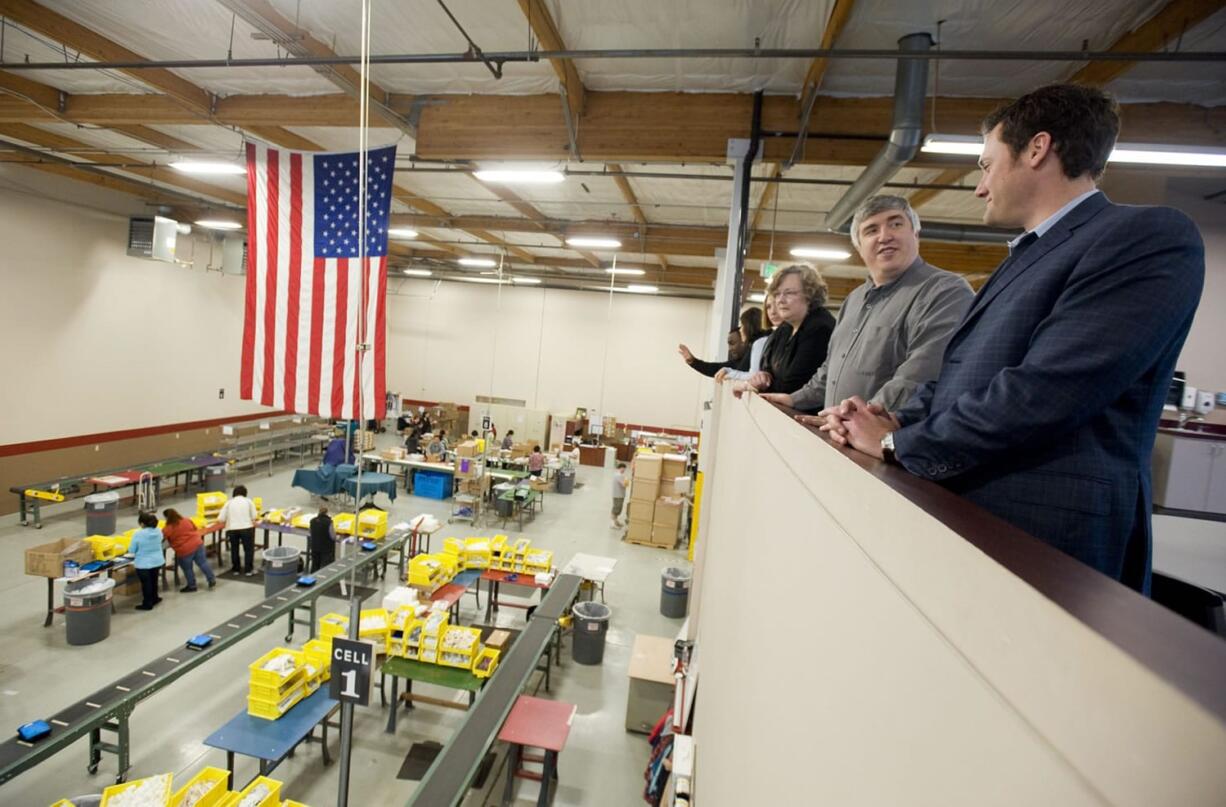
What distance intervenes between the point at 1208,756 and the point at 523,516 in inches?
446

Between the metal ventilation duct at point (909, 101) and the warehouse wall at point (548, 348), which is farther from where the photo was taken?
the warehouse wall at point (548, 348)

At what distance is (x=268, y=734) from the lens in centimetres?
413

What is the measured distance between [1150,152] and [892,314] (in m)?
3.23

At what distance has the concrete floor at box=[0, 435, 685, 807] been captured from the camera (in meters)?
4.43

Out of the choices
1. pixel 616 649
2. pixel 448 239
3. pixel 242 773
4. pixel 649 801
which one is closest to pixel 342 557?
pixel 242 773

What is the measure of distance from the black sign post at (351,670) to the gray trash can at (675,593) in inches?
200

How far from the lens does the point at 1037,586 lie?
0.40 metres

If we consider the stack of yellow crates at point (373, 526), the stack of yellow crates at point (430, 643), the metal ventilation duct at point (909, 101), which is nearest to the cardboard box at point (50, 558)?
the stack of yellow crates at point (373, 526)

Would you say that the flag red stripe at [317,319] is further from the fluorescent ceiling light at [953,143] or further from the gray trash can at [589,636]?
the fluorescent ceiling light at [953,143]

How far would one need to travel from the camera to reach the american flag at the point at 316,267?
12.6 feet

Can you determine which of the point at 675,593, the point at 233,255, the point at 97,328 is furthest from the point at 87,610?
the point at 233,255

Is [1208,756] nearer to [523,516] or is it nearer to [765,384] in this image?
[765,384]

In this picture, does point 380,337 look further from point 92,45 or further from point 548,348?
point 548,348

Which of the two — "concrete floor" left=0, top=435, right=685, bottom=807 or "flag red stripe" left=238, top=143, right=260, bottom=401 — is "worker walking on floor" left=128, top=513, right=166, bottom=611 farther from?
"flag red stripe" left=238, top=143, right=260, bottom=401
